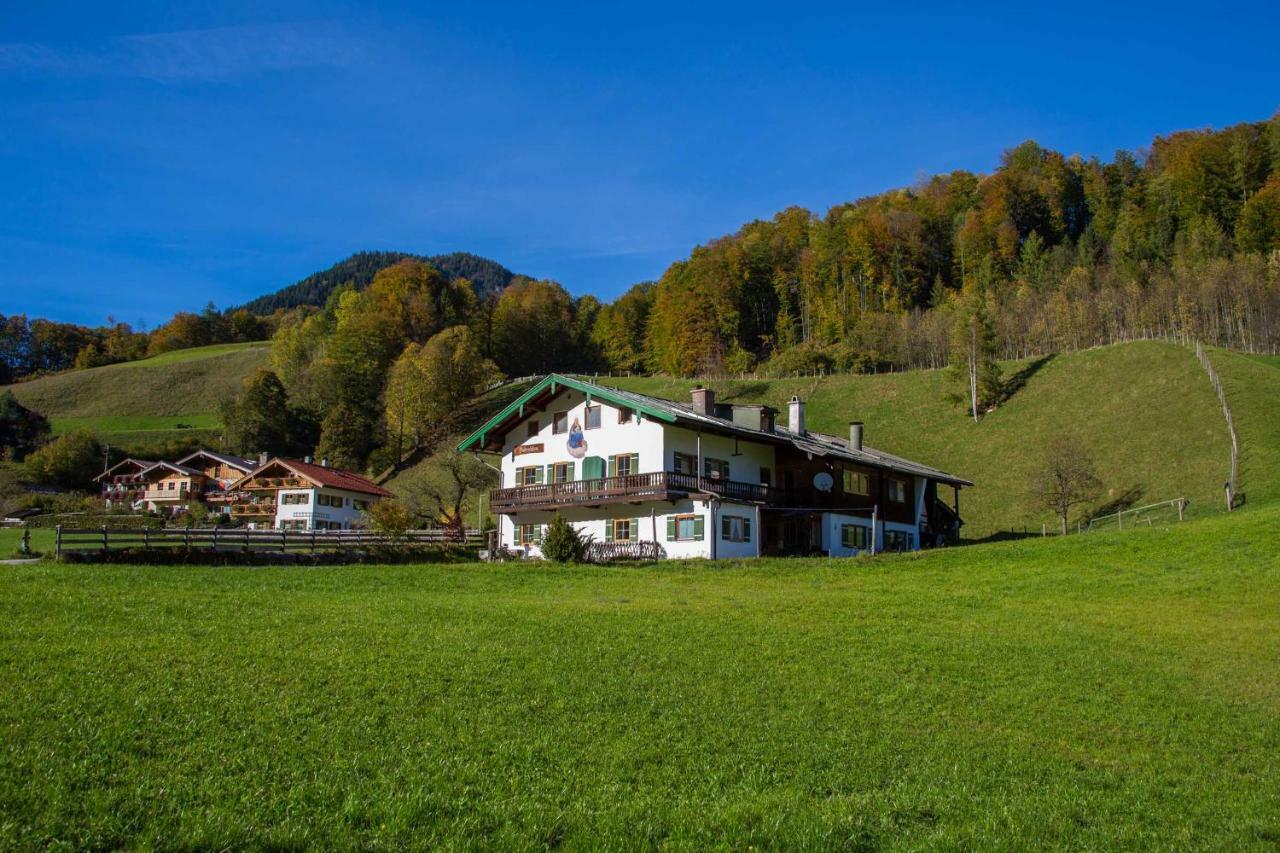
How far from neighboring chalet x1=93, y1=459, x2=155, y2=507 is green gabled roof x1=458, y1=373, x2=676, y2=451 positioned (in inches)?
2178

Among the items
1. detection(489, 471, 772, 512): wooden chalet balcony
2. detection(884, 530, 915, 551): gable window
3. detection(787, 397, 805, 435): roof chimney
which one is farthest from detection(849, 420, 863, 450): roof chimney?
detection(489, 471, 772, 512): wooden chalet balcony

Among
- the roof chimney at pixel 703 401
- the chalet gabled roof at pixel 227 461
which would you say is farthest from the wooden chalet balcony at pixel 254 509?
the roof chimney at pixel 703 401

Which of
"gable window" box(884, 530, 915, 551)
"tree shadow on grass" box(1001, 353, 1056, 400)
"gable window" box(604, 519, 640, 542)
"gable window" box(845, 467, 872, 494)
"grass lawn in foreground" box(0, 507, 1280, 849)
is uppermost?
"tree shadow on grass" box(1001, 353, 1056, 400)

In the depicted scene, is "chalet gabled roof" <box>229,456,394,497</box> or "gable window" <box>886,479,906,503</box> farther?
"chalet gabled roof" <box>229,456,394,497</box>

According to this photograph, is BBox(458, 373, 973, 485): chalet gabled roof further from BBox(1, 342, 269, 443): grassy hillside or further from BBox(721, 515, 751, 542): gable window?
BBox(1, 342, 269, 443): grassy hillside

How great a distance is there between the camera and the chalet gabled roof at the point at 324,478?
75.1 metres

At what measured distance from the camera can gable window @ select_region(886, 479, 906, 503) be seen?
4900 centimetres

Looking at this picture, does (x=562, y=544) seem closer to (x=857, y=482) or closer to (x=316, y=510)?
(x=857, y=482)

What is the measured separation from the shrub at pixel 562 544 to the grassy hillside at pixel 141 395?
94.4 m

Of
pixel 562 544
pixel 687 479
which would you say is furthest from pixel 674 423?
pixel 562 544

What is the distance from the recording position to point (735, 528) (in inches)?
1610

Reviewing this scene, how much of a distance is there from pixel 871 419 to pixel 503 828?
72960mm

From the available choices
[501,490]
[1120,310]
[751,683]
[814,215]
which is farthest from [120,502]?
[814,215]

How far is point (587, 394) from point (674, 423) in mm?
6244
